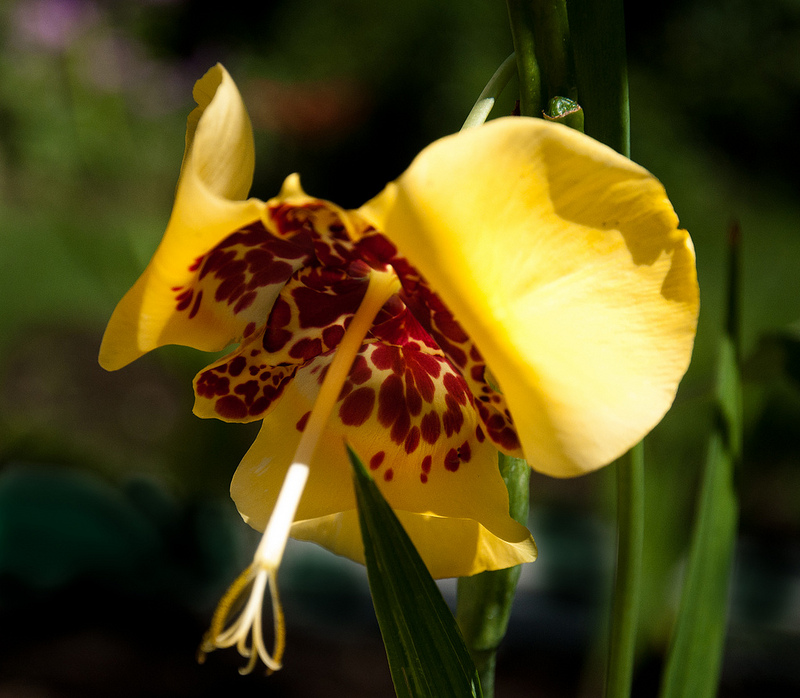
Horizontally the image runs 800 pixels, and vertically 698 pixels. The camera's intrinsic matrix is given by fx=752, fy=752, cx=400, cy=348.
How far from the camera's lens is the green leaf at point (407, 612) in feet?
0.83

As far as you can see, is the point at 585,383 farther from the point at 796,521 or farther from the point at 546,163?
the point at 796,521

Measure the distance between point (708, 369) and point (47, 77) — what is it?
2500 mm

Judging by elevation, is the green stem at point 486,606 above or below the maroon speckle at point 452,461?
below

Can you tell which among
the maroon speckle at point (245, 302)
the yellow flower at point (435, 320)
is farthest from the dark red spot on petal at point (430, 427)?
the maroon speckle at point (245, 302)

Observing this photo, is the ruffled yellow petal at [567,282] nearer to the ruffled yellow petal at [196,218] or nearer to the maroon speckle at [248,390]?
the ruffled yellow petal at [196,218]

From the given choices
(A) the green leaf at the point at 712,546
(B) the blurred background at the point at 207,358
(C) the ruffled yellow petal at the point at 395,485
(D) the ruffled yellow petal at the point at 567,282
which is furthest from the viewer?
(B) the blurred background at the point at 207,358

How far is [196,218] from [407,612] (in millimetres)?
153

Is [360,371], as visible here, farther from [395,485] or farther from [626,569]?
[626,569]

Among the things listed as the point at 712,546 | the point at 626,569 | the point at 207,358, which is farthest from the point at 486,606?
the point at 207,358

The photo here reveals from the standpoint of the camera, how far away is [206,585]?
1.27 metres

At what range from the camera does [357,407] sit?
0.37m

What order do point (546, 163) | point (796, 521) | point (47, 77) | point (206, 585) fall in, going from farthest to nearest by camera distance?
point (47, 77) → point (796, 521) → point (206, 585) → point (546, 163)

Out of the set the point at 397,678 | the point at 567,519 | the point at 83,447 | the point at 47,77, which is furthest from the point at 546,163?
the point at 47,77

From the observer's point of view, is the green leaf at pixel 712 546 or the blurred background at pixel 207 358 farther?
the blurred background at pixel 207 358
